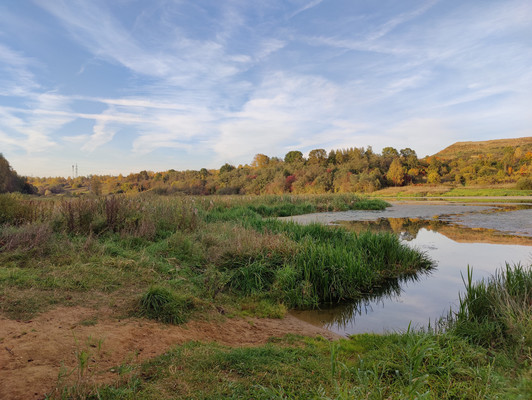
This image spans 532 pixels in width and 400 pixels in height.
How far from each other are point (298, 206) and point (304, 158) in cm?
4301

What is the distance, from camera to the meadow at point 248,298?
238cm

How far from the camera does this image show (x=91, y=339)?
306 centimetres

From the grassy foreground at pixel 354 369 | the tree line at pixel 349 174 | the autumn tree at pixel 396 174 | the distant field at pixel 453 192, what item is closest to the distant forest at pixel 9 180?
the tree line at pixel 349 174

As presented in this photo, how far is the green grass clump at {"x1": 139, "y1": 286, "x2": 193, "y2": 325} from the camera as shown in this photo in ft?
12.8

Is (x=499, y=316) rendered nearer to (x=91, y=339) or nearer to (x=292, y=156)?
(x=91, y=339)

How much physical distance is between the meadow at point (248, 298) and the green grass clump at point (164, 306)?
16 mm

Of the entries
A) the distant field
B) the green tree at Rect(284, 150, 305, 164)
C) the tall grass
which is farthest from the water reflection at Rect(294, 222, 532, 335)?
the green tree at Rect(284, 150, 305, 164)

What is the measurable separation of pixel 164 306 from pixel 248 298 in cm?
172

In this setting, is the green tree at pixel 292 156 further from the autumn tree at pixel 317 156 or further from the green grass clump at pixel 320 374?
the green grass clump at pixel 320 374

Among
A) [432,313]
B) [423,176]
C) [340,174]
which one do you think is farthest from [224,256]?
[423,176]

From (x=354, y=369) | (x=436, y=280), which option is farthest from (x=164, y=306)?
(x=436, y=280)

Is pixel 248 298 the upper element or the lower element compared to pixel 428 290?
upper

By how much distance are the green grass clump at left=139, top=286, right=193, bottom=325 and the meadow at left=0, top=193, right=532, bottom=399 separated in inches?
0.6

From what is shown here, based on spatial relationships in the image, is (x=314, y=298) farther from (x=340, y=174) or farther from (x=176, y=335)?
(x=340, y=174)
